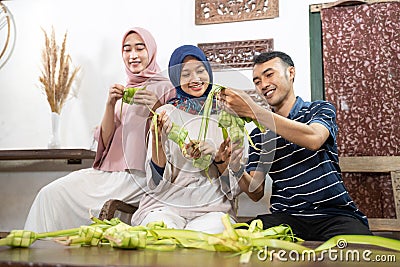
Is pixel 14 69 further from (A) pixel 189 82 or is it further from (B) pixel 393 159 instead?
(B) pixel 393 159

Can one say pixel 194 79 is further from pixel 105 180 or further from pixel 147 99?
pixel 105 180

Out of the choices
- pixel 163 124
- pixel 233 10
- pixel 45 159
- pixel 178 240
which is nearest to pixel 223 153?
pixel 163 124

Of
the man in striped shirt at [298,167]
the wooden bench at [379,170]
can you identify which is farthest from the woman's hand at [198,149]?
the wooden bench at [379,170]

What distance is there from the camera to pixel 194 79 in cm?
146

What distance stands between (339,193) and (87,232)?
1.20m

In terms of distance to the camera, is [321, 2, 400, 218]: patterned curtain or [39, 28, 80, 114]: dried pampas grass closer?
[321, 2, 400, 218]: patterned curtain

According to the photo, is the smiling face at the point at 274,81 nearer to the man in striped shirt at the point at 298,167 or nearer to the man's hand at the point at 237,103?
the man in striped shirt at the point at 298,167

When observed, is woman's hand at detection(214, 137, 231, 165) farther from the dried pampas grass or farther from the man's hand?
the dried pampas grass

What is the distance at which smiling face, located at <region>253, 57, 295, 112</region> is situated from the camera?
208cm

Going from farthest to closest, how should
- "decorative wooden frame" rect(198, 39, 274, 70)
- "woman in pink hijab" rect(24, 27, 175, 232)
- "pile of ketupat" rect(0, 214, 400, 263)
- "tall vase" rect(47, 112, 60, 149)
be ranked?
"tall vase" rect(47, 112, 60, 149) → "decorative wooden frame" rect(198, 39, 274, 70) → "woman in pink hijab" rect(24, 27, 175, 232) → "pile of ketupat" rect(0, 214, 400, 263)

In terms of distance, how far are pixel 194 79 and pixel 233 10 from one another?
1.58 meters

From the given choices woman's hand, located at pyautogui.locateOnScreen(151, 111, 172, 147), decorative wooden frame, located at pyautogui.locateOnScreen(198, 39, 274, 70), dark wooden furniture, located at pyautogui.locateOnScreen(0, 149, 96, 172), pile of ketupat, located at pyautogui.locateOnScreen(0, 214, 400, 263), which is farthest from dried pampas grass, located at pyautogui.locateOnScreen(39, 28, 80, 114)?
pile of ketupat, located at pyautogui.locateOnScreen(0, 214, 400, 263)

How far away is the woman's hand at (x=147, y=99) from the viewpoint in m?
1.59

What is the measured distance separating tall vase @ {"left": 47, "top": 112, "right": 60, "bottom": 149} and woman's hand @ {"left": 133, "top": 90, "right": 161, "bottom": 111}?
137 cm
